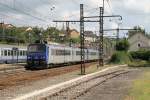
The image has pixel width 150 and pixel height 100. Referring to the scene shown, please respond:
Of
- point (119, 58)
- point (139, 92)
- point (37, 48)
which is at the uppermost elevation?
point (37, 48)

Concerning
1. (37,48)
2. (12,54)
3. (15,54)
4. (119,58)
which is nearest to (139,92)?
(37,48)

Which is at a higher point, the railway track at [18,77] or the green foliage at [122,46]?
the green foliage at [122,46]

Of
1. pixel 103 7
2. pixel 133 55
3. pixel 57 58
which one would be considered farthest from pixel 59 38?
pixel 57 58

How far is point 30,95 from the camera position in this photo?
19.2 m

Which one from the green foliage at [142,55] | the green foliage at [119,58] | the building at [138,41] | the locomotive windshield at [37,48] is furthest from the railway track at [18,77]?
the building at [138,41]

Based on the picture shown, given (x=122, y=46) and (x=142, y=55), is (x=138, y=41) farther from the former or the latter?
(x=122, y=46)

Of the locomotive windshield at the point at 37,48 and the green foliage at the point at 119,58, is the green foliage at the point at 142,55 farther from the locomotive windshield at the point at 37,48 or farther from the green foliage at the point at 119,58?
the locomotive windshield at the point at 37,48

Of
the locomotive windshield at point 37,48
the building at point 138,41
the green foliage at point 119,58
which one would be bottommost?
the green foliage at point 119,58

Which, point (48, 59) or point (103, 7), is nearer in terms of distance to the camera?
point (48, 59)

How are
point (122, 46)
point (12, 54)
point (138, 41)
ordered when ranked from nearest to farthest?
point (12, 54) → point (122, 46) → point (138, 41)

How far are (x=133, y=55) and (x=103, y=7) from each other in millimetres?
30105

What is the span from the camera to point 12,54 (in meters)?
62.7

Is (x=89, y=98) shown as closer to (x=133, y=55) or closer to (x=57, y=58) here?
(x=57, y=58)

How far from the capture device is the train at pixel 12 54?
5868 centimetres
